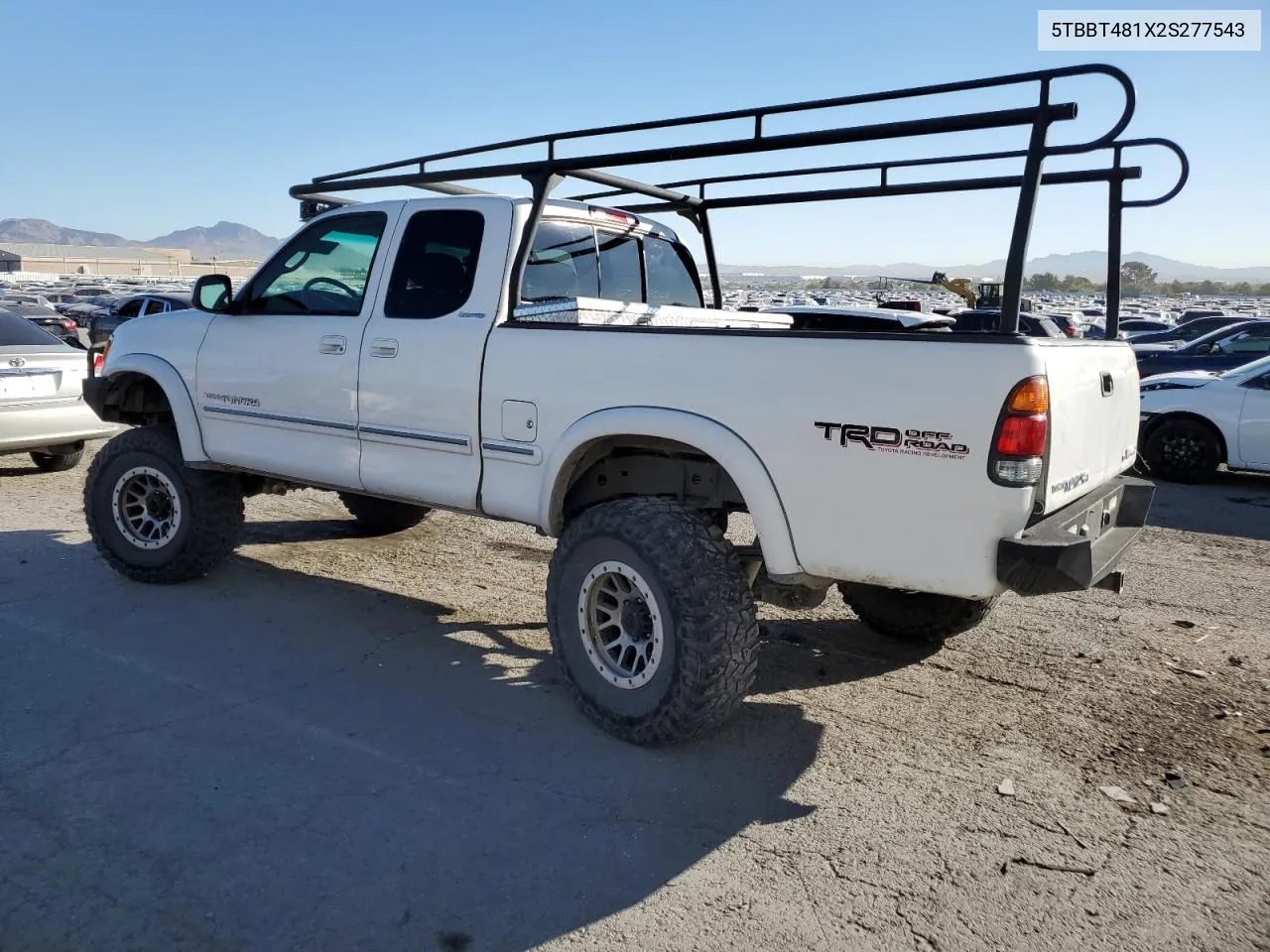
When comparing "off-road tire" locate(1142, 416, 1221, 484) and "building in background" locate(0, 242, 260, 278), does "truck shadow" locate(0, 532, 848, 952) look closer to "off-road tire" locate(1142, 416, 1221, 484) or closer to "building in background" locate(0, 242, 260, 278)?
"off-road tire" locate(1142, 416, 1221, 484)

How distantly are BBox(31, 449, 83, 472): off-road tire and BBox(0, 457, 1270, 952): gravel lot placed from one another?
4405mm

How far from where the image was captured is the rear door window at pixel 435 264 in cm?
457

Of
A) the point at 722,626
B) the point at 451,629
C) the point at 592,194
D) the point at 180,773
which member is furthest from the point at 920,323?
the point at 180,773

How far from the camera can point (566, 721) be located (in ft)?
13.5

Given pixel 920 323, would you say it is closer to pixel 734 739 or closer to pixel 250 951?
pixel 734 739

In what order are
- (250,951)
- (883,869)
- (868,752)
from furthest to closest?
(868,752) → (883,869) → (250,951)

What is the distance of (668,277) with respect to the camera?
18.6 ft

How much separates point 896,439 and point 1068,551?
0.63m

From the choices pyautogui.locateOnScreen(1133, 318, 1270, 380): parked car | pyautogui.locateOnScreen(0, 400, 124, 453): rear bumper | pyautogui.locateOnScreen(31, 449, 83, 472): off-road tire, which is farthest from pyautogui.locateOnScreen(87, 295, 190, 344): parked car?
pyautogui.locateOnScreen(1133, 318, 1270, 380): parked car

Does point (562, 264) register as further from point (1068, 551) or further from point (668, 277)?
point (1068, 551)

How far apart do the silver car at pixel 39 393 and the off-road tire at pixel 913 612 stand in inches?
258

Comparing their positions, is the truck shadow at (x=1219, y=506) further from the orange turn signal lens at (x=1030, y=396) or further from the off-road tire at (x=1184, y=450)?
the orange turn signal lens at (x=1030, y=396)

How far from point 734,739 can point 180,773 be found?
209 cm

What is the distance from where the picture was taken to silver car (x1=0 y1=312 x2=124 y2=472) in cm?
814
